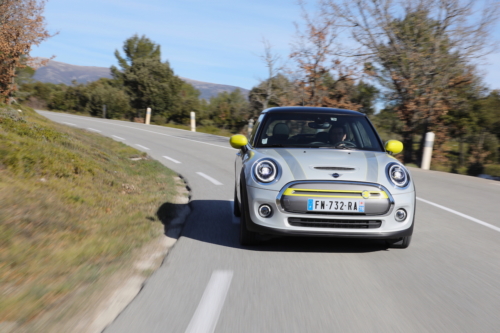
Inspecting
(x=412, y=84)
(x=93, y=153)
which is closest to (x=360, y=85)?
(x=412, y=84)

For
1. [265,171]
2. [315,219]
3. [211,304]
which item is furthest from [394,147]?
[211,304]

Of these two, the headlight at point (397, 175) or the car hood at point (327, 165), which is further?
the headlight at point (397, 175)

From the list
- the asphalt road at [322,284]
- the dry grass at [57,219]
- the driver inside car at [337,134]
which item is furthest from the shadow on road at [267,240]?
the driver inside car at [337,134]

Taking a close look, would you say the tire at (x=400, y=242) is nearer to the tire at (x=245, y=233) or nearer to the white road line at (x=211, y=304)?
the tire at (x=245, y=233)

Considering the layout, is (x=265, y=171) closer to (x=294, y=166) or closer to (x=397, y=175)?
(x=294, y=166)

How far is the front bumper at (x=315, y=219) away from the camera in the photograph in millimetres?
4738

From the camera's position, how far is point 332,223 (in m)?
4.75

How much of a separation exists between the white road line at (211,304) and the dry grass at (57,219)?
87 centimetres

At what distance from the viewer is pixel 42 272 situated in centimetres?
394

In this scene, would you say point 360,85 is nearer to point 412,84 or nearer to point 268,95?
point 412,84

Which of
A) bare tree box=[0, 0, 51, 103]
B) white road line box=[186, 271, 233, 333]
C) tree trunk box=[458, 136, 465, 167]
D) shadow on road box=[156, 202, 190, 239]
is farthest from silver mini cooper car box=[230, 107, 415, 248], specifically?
tree trunk box=[458, 136, 465, 167]

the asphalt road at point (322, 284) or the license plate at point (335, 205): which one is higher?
the license plate at point (335, 205)

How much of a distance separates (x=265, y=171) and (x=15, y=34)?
13.4 metres

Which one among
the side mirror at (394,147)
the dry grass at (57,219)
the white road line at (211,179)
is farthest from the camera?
the white road line at (211,179)
